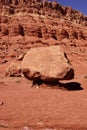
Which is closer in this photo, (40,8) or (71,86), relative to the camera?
(71,86)

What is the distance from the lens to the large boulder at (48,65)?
14.9 m

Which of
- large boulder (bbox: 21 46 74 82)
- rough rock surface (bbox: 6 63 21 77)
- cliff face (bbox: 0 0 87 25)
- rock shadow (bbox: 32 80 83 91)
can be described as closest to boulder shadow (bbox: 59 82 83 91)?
rock shadow (bbox: 32 80 83 91)

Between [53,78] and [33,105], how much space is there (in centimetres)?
400

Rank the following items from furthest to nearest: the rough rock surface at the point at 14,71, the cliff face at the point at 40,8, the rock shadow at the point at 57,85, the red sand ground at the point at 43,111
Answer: the cliff face at the point at 40,8
the rough rock surface at the point at 14,71
the rock shadow at the point at 57,85
the red sand ground at the point at 43,111

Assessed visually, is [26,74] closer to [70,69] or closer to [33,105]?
[70,69]

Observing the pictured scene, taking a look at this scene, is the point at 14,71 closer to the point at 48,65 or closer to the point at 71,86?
the point at 71,86

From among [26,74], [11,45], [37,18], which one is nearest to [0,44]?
[11,45]

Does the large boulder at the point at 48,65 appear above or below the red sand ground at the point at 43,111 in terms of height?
above

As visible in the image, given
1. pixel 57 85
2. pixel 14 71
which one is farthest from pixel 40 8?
pixel 57 85

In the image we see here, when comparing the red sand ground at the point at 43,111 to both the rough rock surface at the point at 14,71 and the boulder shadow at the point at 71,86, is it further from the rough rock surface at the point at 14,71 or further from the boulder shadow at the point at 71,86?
the rough rock surface at the point at 14,71

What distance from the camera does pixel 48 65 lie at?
1523cm

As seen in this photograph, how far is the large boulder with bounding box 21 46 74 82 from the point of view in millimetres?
14938

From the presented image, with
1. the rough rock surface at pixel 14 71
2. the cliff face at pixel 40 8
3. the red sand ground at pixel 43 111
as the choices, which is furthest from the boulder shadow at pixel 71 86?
the cliff face at pixel 40 8

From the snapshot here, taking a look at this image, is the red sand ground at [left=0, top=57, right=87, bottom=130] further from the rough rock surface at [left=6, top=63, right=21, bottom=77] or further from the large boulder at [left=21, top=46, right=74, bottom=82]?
the rough rock surface at [left=6, top=63, right=21, bottom=77]
